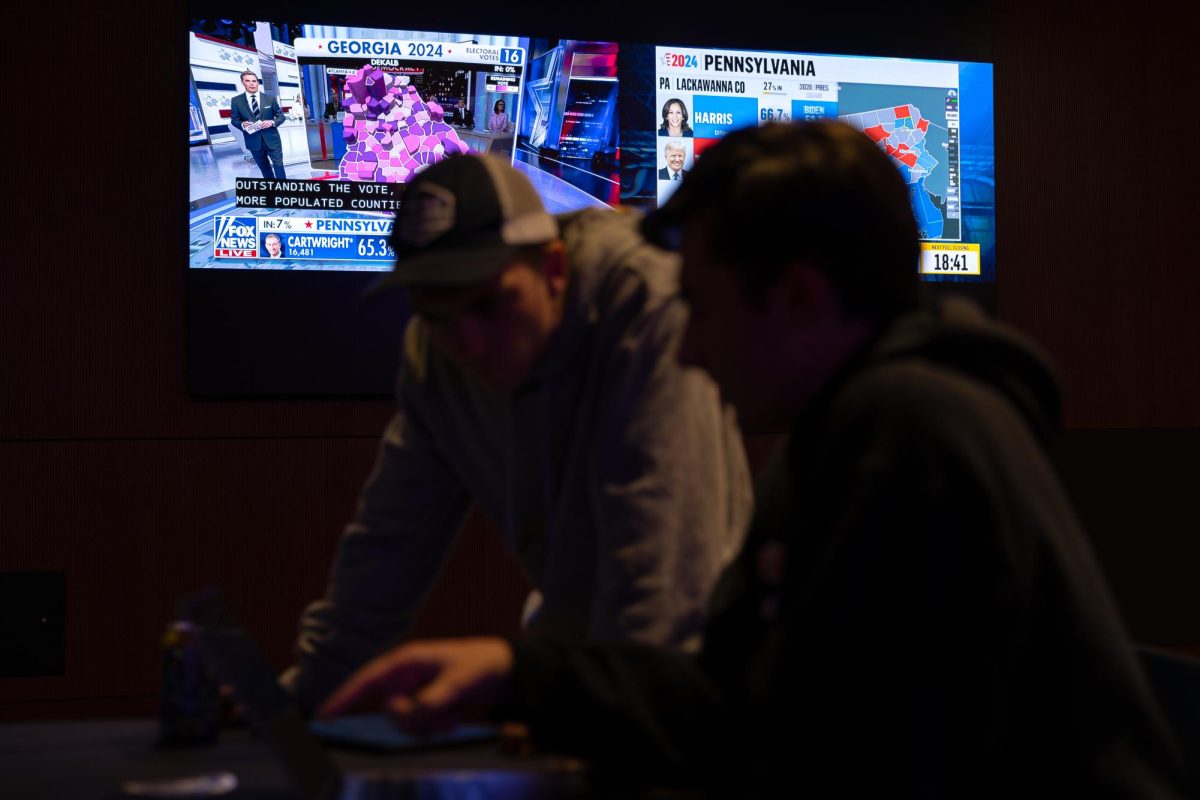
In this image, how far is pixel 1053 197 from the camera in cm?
414

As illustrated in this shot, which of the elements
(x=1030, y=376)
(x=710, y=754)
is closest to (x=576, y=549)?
(x=710, y=754)

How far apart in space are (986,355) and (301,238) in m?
2.95

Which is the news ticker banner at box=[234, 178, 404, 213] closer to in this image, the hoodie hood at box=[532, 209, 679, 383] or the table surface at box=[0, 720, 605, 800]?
the hoodie hood at box=[532, 209, 679, 383]

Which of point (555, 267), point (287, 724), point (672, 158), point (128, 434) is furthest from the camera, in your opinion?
point (672, 158)

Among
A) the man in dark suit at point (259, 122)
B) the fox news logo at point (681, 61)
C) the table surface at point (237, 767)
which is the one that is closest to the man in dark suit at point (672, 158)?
the fox news logo at point (681, 61)

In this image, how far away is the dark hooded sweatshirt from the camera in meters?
0.77

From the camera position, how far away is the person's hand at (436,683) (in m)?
0.95

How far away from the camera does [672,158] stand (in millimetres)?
3842

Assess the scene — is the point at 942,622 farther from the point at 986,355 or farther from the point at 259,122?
the point at 259,122

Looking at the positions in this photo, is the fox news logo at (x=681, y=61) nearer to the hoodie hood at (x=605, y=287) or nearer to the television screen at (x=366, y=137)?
the television screen at (x=366, y=137)

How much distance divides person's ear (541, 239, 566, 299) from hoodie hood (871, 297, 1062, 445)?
71 cm

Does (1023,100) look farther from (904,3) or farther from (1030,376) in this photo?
(1030,376)

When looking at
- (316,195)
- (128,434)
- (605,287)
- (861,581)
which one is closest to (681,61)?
(316,195)

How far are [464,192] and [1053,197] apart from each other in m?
3.17
